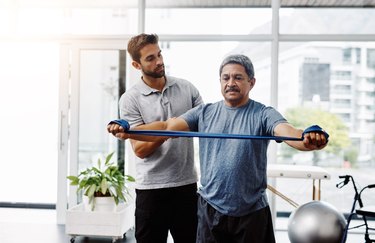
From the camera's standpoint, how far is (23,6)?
5.71 m

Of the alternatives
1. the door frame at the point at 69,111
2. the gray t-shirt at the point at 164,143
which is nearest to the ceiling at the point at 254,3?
the door frame at the point at 69,111

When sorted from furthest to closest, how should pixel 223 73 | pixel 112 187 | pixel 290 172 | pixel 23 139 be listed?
pixel 23 139 < pixel 112 187 < pixel 290 172 < pixel 223 73

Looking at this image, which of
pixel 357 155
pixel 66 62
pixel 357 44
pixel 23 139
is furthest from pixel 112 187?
pixel 357 44

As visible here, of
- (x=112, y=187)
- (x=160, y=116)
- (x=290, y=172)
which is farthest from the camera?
(x=112, y=187)

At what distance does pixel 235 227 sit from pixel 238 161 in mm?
279

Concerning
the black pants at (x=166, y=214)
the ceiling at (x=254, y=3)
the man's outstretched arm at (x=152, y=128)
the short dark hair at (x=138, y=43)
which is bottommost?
the black pants at (x=166, y=214)

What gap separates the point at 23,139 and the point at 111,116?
63.5 inches

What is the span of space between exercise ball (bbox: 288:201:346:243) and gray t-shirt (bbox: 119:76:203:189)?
1.59 m

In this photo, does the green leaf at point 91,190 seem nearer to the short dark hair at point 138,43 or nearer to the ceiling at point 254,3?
the ceiling at point 254,3

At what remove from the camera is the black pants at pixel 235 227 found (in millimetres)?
2012

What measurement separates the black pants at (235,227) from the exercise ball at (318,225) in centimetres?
180

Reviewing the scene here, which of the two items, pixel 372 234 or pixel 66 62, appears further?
pixel 66 62

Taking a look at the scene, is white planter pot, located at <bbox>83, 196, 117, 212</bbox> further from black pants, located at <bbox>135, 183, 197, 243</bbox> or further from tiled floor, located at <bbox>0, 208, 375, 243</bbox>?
black pants, located at <bbox>135, 183, 197, 243</bbox>

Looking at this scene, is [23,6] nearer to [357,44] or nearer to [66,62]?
[66,62]
